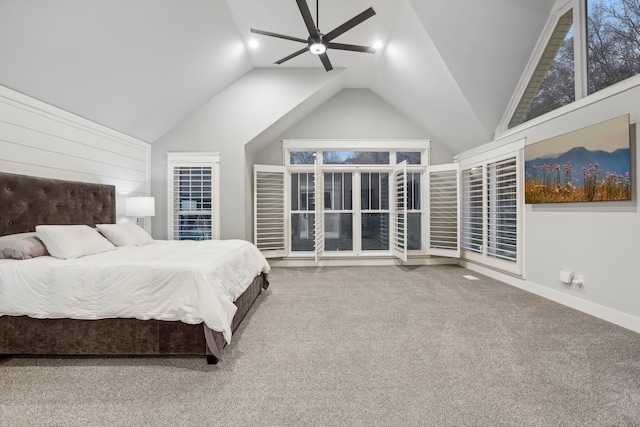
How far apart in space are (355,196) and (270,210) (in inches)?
63.9

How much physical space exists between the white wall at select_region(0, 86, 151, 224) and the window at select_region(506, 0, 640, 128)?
5470mm

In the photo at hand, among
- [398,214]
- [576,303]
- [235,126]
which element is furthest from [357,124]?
[576,303]

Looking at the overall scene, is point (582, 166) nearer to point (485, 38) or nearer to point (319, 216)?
point (485, 38)

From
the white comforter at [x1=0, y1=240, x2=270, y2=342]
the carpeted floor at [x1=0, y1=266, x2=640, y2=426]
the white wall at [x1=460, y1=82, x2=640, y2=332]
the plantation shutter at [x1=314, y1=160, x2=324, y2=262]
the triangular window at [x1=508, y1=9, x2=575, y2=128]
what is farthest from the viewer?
the plantation shutter at [x1=314, y1=160, x2=324, y2=262]

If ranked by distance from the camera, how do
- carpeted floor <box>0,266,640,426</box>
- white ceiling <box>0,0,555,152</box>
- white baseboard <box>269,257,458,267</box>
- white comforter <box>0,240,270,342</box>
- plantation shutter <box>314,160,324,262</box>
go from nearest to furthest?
1. carpeted floor <box>0,266,640,426</box>
2. white comforter <box>0,240,270,342</box>
3. white ceiling <box>0,0,555,152</box>
4. plantation shutter <box>314,160,324,262</box>
5. white baseboard <box>269,257,458,267</box>

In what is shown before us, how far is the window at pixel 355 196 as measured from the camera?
19.4 ft

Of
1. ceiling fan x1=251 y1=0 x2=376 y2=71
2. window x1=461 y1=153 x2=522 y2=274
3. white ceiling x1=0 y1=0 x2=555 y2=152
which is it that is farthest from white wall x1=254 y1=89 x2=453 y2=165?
ceiling fan x1=251 y1=0 x2=376 y2=71

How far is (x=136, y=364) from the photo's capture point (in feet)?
7.00

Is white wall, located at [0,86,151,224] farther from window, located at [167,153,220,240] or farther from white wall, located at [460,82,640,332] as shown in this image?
white wall, located at [460,82,640,332]

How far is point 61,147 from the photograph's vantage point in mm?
3395

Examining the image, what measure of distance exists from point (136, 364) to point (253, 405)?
3.26 ft

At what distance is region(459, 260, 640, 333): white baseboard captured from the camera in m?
2.69

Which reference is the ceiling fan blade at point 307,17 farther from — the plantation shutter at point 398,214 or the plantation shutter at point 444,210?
the plantation shutter at point 444,210

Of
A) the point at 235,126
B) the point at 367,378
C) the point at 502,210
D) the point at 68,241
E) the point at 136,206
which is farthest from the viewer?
the point at 235,126
